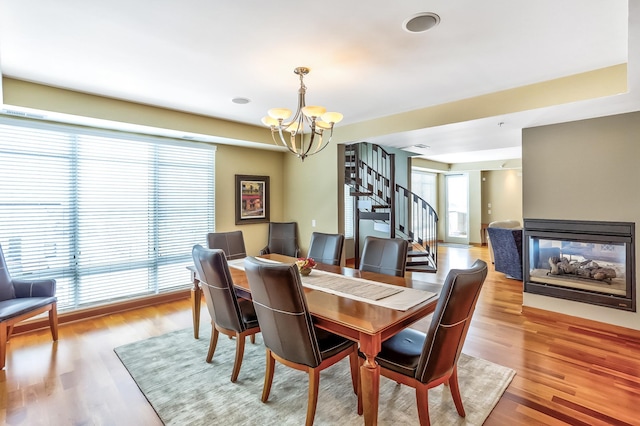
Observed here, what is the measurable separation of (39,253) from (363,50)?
13.4ft

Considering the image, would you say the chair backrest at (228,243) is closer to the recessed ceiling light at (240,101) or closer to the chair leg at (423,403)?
the recessed ceiling light at (240,101)

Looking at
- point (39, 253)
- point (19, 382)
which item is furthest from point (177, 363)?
point (39, 253)

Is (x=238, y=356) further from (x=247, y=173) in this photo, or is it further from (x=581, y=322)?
(x=581, y=322)

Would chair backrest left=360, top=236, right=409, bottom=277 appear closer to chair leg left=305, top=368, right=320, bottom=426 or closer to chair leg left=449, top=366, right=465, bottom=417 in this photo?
chair leg left=449, top=366, right=465, bottom=417

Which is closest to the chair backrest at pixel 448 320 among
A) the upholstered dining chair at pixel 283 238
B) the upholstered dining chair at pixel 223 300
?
the upholstered dining chair at pixel 223 300

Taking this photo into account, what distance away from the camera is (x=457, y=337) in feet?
5.88

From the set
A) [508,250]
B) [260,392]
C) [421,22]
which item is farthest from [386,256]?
[508,250]

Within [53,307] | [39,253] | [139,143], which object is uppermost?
[139,143]

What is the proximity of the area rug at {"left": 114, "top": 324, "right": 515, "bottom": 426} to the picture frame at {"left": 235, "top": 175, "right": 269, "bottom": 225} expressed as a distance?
8.61 feet

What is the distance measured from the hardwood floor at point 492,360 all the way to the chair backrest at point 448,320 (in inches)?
27.5

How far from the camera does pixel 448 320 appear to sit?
1660mm

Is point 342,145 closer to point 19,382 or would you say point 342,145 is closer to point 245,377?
point 245,377

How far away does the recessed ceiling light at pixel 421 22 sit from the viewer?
1998mm

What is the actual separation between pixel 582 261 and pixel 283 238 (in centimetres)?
407
